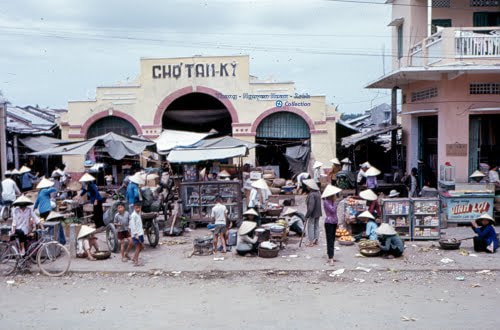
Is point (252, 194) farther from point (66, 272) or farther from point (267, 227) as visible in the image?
point (66, 272)

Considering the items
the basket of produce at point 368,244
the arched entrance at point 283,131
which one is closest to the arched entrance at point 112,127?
the arched entrance at point 283,131

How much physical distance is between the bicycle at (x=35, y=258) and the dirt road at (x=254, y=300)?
320 mm

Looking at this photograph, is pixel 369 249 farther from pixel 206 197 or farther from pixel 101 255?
pixel 101 255

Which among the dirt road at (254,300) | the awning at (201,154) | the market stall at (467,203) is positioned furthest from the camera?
the awning at (201,154)

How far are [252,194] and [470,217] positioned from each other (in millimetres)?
5972

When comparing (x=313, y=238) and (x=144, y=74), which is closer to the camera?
(x=313, y=238)

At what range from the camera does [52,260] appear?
10.6 meters

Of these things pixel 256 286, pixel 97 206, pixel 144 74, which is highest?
pixel 144 74

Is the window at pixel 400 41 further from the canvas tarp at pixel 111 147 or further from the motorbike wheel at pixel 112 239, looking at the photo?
the motorbike wheel at pixel 112 239

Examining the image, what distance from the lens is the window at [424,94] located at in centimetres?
1769

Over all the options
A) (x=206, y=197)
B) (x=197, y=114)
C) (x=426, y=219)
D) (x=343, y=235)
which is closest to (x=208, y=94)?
(x=197, y=114)

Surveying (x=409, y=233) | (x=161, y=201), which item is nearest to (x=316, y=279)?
(x=409, y=233)

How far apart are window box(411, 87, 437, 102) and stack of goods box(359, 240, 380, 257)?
8.15m

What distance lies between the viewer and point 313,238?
40.9ft
